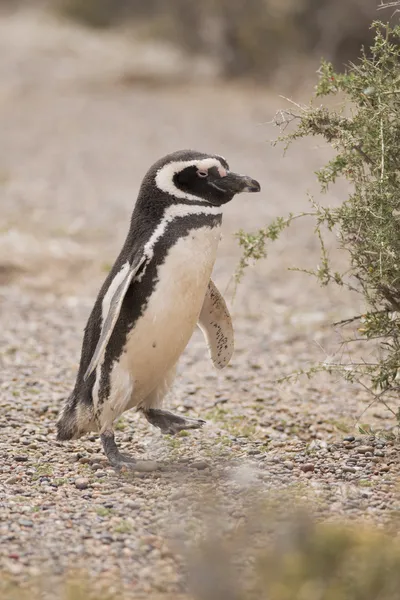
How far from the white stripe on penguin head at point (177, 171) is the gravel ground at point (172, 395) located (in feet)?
1.35

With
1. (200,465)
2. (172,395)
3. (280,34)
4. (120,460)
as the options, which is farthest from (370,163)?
(280,34)

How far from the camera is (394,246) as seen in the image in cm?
345

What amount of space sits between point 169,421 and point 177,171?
103 centimetres

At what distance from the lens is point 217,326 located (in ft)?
13.5

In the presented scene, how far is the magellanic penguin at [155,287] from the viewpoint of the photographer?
11.6 ft

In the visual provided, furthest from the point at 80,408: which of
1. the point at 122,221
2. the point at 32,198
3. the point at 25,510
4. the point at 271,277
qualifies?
the point at 32,198

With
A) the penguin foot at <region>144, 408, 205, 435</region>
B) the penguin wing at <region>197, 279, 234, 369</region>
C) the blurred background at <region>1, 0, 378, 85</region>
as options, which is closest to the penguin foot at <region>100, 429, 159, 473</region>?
the penguin foot at <region>144, 408, 205, 435</region>

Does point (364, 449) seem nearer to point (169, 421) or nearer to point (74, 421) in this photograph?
point (169, 421)

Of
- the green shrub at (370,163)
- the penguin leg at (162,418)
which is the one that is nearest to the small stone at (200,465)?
the penguin leg at (162,418)

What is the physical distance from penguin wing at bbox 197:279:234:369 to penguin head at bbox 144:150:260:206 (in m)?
0.51

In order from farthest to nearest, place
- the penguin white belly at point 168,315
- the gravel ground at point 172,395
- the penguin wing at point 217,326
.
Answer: the penguin wing at point 217,326 → the penguin white belly at point 168,315 → the gravel ground at point 172,395

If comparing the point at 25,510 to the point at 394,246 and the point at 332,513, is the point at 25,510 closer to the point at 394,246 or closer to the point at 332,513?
the point at 332,513

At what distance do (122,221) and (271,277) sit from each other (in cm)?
207

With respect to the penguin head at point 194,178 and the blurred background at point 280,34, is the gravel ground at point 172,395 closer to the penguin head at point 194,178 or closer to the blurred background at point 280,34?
the penguin head at point 194,178
